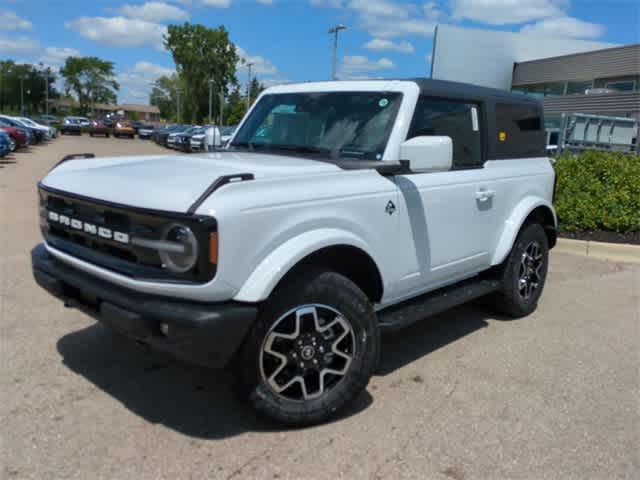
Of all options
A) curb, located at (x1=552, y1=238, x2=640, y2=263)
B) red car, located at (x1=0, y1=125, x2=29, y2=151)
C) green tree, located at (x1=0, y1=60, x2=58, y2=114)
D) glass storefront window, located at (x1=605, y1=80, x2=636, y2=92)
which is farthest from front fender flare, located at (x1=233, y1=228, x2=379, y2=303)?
green tree, located at (x1=0, y1=60, x2=58, y2=114)

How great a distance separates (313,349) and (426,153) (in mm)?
1293

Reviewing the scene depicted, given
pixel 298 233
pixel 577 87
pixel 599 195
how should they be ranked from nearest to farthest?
pixel 298 233, pixel 599 195, pixel 577 87

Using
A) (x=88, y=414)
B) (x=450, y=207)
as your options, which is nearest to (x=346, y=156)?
(x=450, y=207)

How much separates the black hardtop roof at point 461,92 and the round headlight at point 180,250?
6.89 feet

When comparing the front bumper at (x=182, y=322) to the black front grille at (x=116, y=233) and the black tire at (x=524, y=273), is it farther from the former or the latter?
the black tire at (x=524, y=273)

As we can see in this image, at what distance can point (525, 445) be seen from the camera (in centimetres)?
307

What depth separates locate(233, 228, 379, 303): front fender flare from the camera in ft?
8.95

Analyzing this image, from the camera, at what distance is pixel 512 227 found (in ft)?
15.4

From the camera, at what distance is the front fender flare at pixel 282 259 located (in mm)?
2727

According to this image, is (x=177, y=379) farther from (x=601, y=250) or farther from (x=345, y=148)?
(x=601, y=250)

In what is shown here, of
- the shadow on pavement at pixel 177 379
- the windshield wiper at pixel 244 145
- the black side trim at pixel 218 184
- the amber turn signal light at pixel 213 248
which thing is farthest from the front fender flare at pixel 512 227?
the amber turn signal light at pixel 213 248

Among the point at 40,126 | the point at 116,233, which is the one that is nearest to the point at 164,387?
the point at 116,233

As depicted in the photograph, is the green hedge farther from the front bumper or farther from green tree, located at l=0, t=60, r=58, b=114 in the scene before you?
green tree, located at l=0, t=60, r=58, b=114

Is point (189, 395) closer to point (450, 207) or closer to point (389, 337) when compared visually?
point (389, 337)
